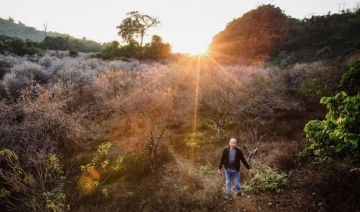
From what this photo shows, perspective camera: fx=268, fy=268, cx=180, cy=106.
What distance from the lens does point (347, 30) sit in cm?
4459

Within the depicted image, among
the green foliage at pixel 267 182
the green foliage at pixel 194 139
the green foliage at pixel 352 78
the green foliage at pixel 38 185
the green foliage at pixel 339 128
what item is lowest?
the green foliage at pixel 194 139

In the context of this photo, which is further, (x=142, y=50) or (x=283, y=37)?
(x=283, y=37)

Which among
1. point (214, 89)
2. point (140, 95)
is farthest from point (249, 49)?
point (140, 95)

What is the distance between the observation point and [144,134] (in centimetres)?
1686

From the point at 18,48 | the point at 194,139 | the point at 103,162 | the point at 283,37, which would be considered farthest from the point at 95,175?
the point at 283,37

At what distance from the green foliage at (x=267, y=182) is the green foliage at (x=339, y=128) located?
439 centimetres

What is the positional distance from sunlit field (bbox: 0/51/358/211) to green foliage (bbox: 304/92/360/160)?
473 centimetres

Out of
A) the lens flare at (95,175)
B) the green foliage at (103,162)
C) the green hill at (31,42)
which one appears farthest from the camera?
the green hill at (31,42)

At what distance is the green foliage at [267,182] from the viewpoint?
34.1 feet

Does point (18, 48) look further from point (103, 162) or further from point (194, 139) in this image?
point (194, 139)

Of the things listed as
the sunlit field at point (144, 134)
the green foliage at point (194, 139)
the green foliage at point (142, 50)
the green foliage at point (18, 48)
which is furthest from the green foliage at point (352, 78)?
the green foliage at point (18, 48)

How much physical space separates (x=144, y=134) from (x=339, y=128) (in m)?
12.6

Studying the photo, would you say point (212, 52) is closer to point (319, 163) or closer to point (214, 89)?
point (214, 89)

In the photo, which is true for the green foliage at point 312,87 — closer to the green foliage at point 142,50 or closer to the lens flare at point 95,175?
the lens flare at point 95,175
